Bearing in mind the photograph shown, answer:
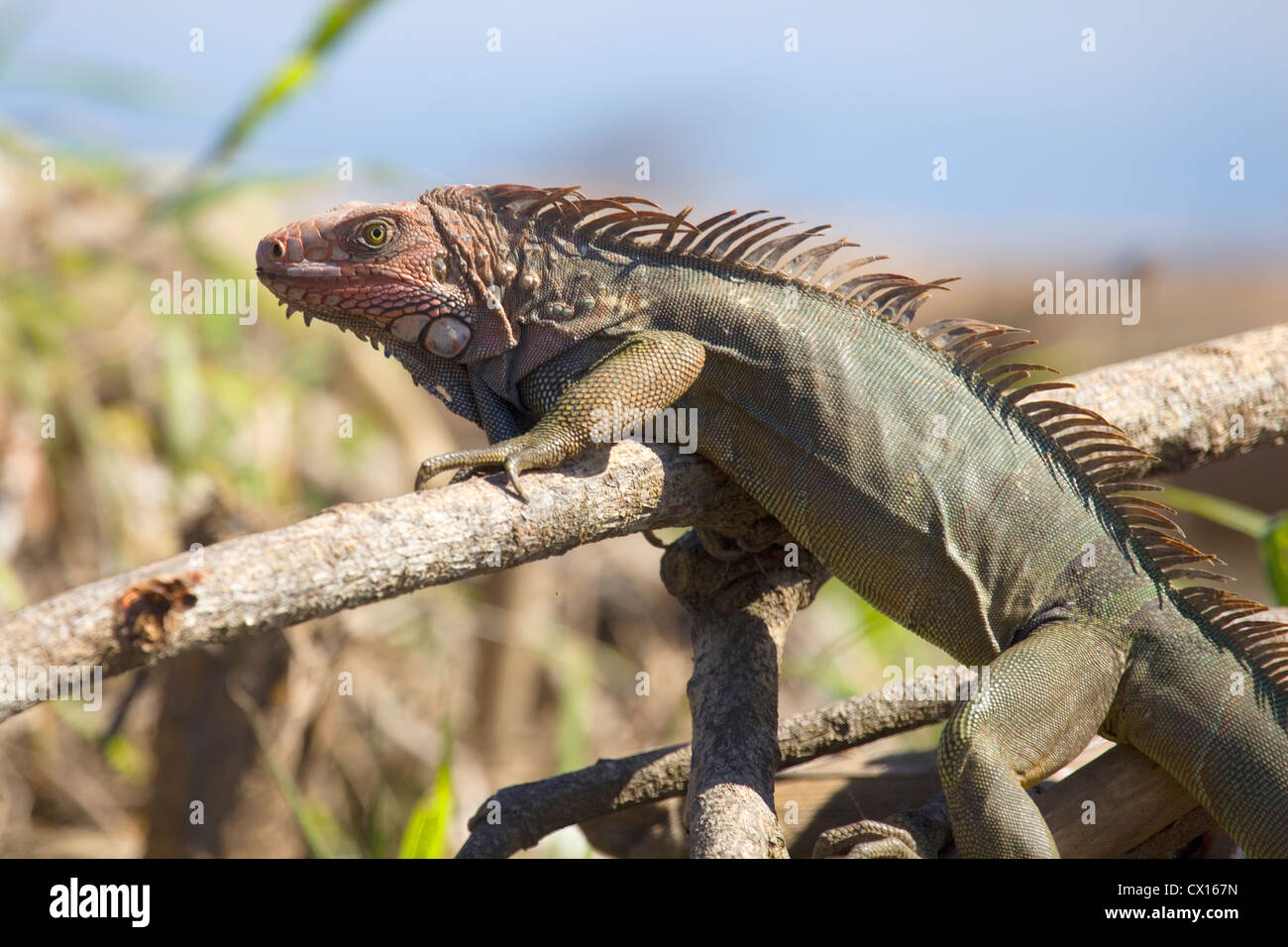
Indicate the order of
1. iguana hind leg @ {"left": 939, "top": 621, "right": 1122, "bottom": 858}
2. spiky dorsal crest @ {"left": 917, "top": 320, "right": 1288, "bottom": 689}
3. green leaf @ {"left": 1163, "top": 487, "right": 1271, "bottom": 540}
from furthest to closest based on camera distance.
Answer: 1. green leaf @ {"left": 1163, "top": 487, "right": 1271, "bottom": 540}
2. spiky dorsal crest @ {"left": 917, "top": 320, "right": 1288, "bottom": 689}
3. iguana hind leg @ {"left": 939, "top": 621, "right": 1122, "bottom": 858}

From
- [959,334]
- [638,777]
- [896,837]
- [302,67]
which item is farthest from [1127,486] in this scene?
[302,67]

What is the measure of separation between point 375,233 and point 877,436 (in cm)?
175

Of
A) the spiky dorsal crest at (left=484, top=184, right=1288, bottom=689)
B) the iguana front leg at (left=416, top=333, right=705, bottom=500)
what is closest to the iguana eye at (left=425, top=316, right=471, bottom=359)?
the iguana front leg at (left=416, top=333, right=705, bottom=500)

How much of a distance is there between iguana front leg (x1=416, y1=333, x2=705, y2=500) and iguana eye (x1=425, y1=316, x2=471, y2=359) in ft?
1.00

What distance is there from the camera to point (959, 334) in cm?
388

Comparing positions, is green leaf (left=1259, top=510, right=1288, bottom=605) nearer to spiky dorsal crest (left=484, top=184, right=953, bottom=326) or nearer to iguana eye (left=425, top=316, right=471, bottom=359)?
spiky dorsal crest (left=484, top=184, right=953, bottom=326)

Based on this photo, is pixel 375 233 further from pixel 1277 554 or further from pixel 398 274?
pixel 1277 554

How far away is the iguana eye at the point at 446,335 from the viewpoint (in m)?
3.83

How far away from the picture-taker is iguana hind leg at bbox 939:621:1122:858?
315cm

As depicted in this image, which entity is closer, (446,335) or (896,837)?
(896,837)

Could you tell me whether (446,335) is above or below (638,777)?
above

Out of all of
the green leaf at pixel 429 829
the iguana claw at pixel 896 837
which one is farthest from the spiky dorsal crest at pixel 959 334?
the green leaf at pixel 429 829

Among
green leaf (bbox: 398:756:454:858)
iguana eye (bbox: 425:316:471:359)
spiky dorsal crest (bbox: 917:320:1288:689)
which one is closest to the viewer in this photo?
spiky dorsal crest (bbox: 917:320:1288:689)
